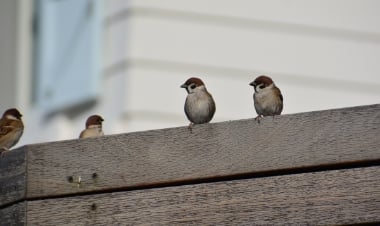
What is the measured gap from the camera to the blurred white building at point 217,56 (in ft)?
19.4

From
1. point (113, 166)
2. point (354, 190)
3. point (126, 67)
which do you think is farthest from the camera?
point (126, 67)

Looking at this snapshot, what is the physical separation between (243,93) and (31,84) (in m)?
2.03

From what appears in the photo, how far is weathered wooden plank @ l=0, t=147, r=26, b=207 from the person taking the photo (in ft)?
10.3

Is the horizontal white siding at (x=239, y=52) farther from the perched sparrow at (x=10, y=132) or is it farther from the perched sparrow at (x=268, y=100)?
the perched sparrow at (x=268, y=100)

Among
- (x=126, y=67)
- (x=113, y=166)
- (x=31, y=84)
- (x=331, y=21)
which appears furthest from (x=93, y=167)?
(x=31, y=84)

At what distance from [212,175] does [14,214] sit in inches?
18.2

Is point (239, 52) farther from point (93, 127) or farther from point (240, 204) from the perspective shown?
point (240, 204)

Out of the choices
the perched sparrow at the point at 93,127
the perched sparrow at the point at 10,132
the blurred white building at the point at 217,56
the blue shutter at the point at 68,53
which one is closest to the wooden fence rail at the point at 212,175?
the perched sparrow at the point at 93,127

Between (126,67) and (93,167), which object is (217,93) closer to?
Result: (126,67)

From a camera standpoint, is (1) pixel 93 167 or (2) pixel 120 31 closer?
(1) pixel 93 167

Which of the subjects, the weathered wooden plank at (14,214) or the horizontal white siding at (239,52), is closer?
the weathered wooden plank at (14,214)

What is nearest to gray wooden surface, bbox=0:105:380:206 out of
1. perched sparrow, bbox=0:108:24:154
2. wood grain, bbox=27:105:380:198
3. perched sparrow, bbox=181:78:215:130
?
wood grain, bbox=27:105:380:198

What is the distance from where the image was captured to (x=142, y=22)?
19.7 feet

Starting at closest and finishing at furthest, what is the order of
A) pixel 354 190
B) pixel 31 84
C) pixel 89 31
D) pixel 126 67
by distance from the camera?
pixel 354 190, pixel 126 67, pixel 89 31, pixel 31 84
